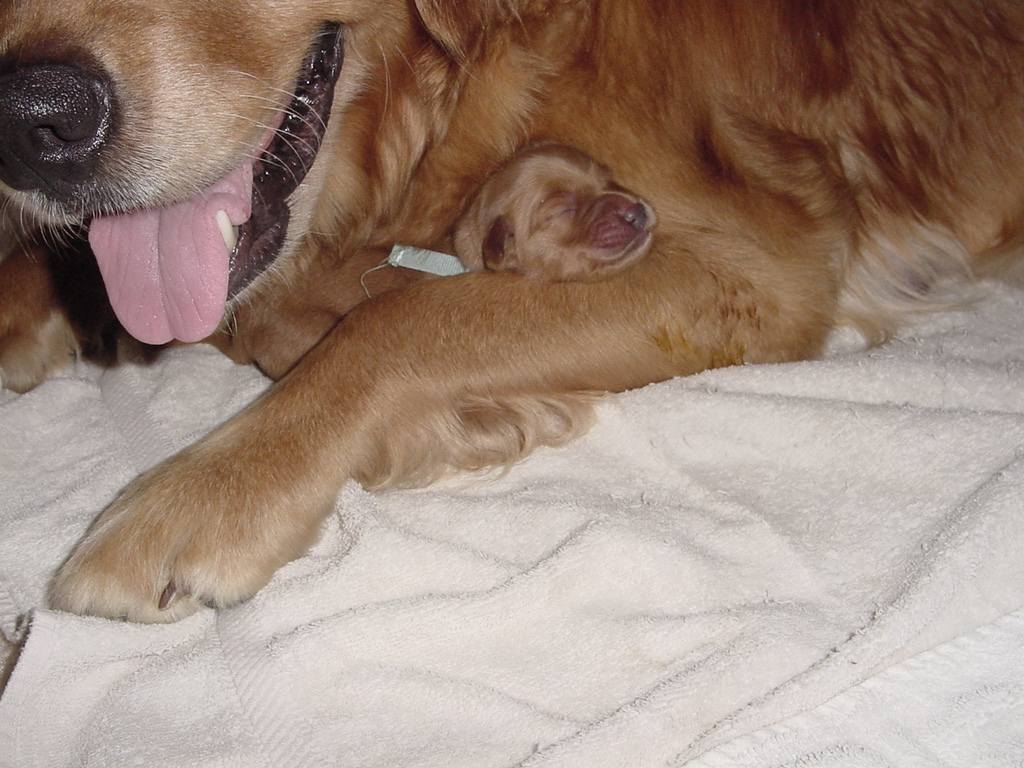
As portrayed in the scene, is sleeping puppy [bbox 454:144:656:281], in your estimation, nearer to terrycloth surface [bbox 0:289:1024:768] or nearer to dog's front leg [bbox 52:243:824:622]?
dog's front leg [bbox 52:243:824:622]

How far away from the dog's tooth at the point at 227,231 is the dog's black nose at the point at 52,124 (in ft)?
0.91

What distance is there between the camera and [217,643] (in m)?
1.66

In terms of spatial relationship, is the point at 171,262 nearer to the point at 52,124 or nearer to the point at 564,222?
the point at 52,124

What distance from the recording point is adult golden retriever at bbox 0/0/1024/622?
1.72 m

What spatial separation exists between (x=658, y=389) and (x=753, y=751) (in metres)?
0.83

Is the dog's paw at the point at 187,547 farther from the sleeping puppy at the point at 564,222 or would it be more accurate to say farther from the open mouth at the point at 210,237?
the sleeping puppy at the point at 564,222

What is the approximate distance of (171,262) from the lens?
193 centimetres

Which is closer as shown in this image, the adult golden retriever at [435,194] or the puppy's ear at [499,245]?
the adult golden retriever at [435,194]

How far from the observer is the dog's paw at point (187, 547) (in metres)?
1.71

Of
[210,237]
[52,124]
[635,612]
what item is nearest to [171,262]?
[210,237]

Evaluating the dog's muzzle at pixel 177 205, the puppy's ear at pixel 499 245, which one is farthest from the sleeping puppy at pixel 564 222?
the dog's muzzle at pixel 177 205

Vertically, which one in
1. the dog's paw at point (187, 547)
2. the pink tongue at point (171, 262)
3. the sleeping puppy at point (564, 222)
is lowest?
the dog's paw at point (187, 547)

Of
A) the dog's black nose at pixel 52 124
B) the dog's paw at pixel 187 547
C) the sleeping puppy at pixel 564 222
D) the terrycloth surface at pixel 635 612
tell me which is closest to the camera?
the terrycloth surface at pixel 635 612

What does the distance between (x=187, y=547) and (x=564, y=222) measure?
0.98m
